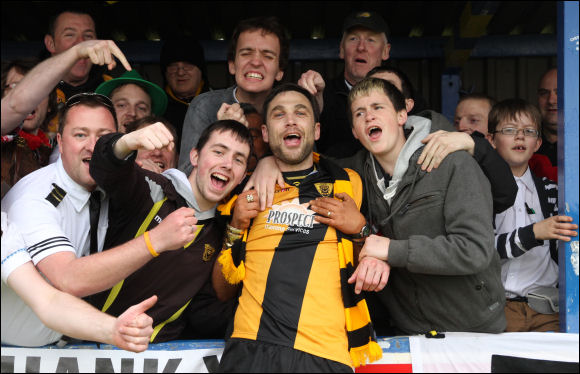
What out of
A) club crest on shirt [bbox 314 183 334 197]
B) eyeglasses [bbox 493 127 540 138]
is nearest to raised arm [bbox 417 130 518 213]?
club crest on shirt [bbox 314 183 334 197]

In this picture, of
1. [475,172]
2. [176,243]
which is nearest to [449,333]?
[475,172]

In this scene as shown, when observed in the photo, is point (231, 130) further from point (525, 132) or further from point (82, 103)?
point (525, 132)

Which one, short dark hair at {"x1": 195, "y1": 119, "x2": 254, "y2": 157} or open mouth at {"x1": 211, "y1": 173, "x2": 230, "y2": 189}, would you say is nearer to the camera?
open mouth at {"x1": 211, "y1": 173, "x2": 230, "y2": 189}

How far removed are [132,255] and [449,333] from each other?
5.50ft

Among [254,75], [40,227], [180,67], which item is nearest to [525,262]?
[254,75]

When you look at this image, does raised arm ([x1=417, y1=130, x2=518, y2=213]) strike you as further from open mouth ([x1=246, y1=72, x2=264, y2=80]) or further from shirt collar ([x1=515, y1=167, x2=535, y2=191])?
open mouth ([x1=246, y1=72, x2=264, y2=80])

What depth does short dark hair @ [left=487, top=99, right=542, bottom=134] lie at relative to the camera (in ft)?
12.3

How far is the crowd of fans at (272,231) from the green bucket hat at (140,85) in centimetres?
52

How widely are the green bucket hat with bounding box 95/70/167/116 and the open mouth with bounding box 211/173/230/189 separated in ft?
4.17

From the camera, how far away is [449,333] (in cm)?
299

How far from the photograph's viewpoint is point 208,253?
313 cm

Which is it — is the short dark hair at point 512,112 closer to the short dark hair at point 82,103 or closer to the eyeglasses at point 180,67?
the short dark hair at point 82,103

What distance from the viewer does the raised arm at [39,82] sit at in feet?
9.09

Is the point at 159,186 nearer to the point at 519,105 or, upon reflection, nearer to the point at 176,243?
the point at 176,243
